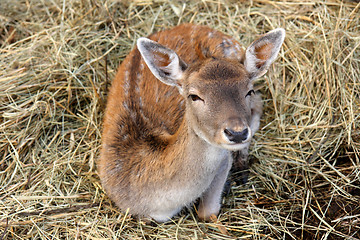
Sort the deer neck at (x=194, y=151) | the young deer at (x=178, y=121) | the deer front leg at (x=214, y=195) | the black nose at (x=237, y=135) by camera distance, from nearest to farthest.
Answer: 1. the black nose at (x=237, y=135)
2. the young deer at (x=178, y=121)
3. the deer neck at (x=194, y=151)
4. the deer front leg at (x=214, y=195)

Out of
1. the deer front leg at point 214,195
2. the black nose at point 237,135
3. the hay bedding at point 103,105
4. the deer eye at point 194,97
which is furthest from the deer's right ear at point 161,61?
the hay bedding at point 103,105

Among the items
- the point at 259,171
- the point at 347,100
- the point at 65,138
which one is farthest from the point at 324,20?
the point at 65,138

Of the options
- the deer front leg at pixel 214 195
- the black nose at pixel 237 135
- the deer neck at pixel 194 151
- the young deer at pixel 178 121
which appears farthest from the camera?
the deer front leg at pixel 214 195

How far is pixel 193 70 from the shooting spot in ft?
11.8

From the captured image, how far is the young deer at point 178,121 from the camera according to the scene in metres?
3.36

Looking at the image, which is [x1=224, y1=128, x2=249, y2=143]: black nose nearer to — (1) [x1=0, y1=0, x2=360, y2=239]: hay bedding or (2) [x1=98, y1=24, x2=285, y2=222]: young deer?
(2) [x1=98, y1=24, x2=285, y2=222]: young deer

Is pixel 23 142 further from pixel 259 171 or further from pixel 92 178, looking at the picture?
pixel 259 171

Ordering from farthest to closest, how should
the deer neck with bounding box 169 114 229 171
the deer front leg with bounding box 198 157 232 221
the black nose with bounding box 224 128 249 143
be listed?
the deer front leg with bounding box 198 157 232 221 → the deer neck with bounding box 169 114 229 171 → the black nose with bounding box 224 128 249 143

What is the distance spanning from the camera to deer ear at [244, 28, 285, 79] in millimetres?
3646

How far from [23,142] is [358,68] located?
3.97 meters

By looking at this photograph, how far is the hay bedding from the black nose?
4.52 ft

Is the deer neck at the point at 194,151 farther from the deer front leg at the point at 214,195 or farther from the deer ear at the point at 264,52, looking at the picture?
the deer ear at the point at 264,52

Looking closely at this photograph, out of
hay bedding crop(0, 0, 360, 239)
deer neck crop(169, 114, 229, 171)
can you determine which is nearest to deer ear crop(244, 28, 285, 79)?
deer neck crop(169, 114, 229, 171)

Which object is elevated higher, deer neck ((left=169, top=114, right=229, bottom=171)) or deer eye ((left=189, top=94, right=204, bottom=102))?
deer eye ((left=189, top=94, right=204, bottom=102))
